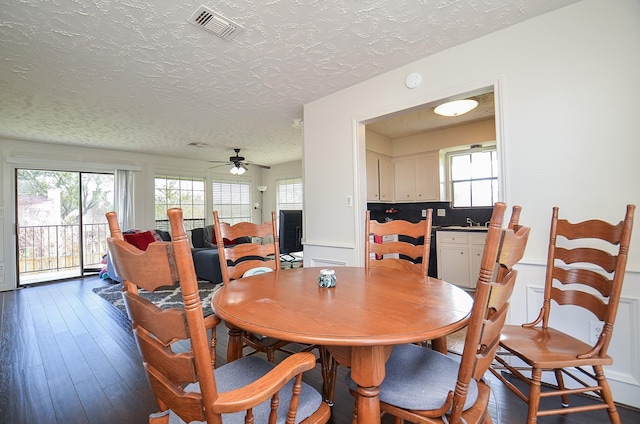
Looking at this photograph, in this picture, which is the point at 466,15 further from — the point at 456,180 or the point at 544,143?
the point at 456,180

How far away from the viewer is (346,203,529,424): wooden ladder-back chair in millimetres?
802

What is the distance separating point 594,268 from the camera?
1762 mm

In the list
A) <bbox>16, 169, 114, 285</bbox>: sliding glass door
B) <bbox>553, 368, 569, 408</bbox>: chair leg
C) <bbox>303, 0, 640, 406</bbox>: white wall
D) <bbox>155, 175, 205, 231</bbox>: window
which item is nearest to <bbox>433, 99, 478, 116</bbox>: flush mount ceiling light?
<bbox>303, 0, 640, 406</bbox>: white wall

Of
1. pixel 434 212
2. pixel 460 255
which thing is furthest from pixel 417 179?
pixel 460 255

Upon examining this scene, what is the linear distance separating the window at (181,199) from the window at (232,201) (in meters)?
0.41

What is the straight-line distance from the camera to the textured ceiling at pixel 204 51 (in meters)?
1.79

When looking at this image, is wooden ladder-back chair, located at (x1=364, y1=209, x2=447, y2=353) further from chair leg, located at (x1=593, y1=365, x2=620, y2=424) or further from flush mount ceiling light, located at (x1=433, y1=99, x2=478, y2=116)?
flush mount ceiling light, located at (x1=433, y1=99, x2=478, y2=116)

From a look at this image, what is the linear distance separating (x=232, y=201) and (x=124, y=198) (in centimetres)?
248

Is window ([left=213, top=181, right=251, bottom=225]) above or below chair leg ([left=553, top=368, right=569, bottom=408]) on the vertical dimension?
above

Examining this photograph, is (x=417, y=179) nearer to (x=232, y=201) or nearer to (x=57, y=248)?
(x=232, y=201)

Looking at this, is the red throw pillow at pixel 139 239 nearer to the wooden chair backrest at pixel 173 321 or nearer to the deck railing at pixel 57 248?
the deck railing at pixel 57 248

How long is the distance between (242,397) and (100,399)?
1.77m

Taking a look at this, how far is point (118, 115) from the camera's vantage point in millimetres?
3662

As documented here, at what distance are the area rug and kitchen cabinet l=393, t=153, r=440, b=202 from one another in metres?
3.46
